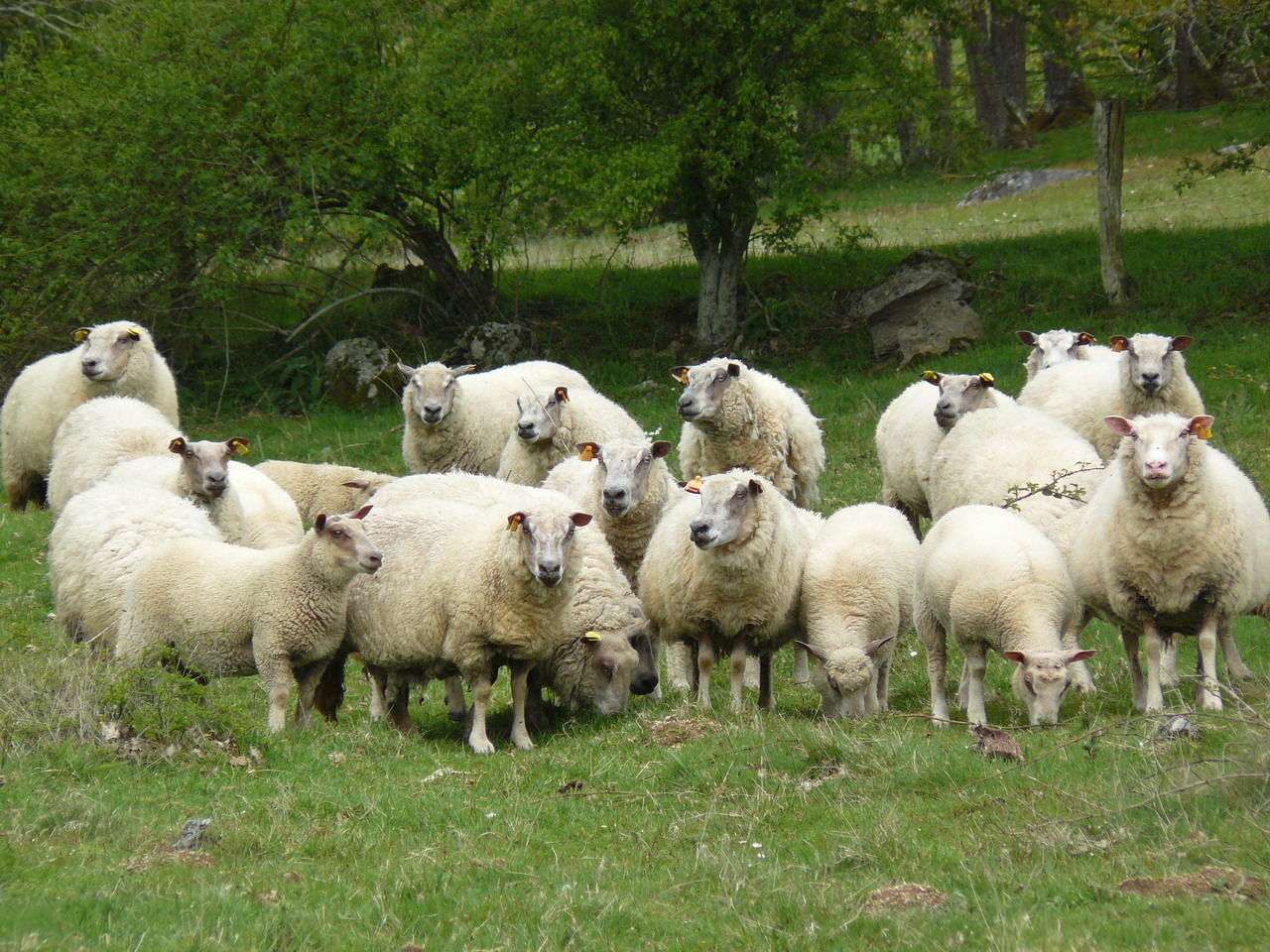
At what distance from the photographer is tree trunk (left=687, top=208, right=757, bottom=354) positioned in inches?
747

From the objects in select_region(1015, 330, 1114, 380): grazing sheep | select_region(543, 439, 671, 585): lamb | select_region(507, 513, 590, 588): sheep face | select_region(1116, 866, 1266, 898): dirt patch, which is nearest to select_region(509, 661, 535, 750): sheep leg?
select_region(507, 513, 590, 588): sheep face

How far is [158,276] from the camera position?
18547 mm

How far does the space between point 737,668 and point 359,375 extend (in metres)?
12.3

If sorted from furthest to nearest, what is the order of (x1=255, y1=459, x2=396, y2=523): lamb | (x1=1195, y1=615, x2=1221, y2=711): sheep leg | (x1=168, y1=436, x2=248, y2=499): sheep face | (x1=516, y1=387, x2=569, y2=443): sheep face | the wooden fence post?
1. the wooden fence post
2. (x1=255, y1=459, x2=396, y2=523): lamb
3. (x1=516, y1=387, x2=569, y2=443): sheep face
4. (x1=168, y1=436, x2=248, y2=499): sheep face
5. (x1=1195, y1=615, x2=1221, y2=711): sheep leg

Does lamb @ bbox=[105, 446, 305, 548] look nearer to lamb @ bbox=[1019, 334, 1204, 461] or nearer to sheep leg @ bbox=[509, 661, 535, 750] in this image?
sheep leg @ bbox=[509, 661, 535, 750]

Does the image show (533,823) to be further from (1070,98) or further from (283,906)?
(1070,98)

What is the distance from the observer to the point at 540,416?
36.8 feet

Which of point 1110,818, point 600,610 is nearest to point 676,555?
point 600,610

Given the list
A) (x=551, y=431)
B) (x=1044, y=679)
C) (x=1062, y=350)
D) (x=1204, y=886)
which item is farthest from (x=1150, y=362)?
(x=1204, y=886)

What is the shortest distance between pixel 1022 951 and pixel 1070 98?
118ft

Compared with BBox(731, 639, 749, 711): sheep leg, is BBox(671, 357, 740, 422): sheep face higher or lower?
higher

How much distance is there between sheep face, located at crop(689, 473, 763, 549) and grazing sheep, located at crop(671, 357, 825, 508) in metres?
2.16

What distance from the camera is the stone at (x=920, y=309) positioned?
17688 millimetres

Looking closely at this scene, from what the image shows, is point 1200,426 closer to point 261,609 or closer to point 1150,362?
point 1150,362
